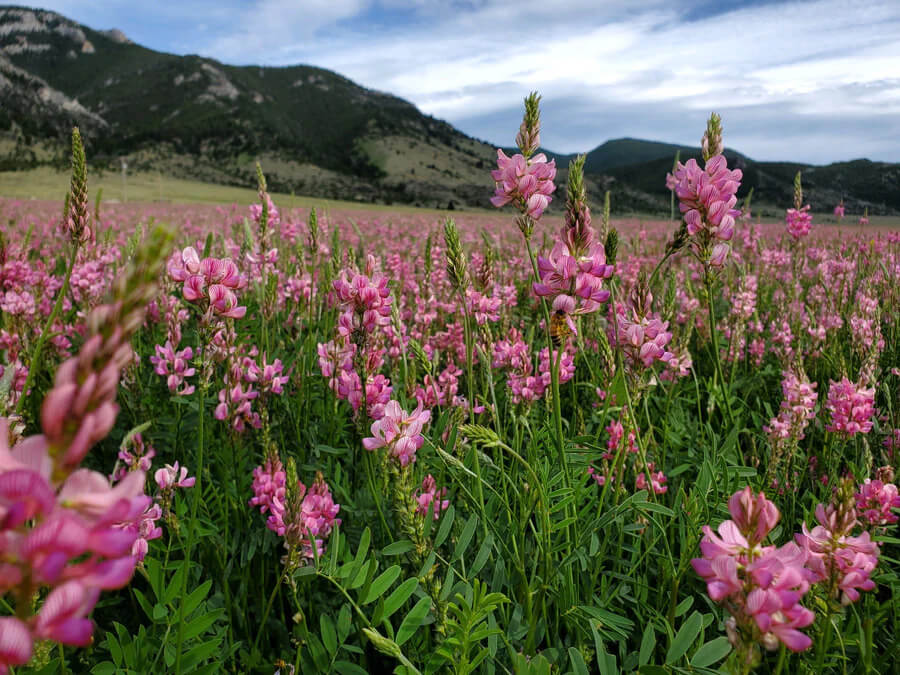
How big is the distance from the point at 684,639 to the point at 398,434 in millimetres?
907

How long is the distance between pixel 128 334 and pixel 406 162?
10838cm

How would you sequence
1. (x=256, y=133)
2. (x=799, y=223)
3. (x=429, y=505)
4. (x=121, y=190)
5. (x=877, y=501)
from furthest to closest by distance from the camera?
(x=256, y=133)
(x=121, y=190)
(x=799, y=223)
(x=429, y=505)
(x=877, y=501)

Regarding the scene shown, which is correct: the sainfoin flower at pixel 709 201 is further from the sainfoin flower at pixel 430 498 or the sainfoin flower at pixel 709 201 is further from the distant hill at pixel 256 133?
the distant hill at pixel 256 133

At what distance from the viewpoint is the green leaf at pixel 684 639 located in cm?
136

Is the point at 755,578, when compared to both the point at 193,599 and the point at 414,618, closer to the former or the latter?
the point at 414,618

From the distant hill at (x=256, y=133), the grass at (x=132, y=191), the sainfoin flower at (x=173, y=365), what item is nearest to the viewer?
the sainfoin flower at (x=173, y=365)

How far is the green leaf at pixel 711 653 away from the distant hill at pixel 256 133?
1288 centimetres

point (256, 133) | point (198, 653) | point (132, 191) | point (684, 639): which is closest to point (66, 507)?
point (198, 653)

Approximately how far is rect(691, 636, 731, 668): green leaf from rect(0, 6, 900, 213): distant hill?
12876 millimetres

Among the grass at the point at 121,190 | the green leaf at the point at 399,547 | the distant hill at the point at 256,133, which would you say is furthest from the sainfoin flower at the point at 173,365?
the grass at the point at 121,190

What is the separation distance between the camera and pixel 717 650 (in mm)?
1354

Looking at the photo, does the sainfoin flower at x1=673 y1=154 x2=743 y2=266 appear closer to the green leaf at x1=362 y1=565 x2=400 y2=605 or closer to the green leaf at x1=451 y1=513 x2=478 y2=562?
the green leaf at x1=451 y1=513 x2=478 y2=562

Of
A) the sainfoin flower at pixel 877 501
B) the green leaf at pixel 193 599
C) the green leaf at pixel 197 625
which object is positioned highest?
the sainfoin flower at pixel 877 501

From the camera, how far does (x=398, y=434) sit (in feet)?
5.10
